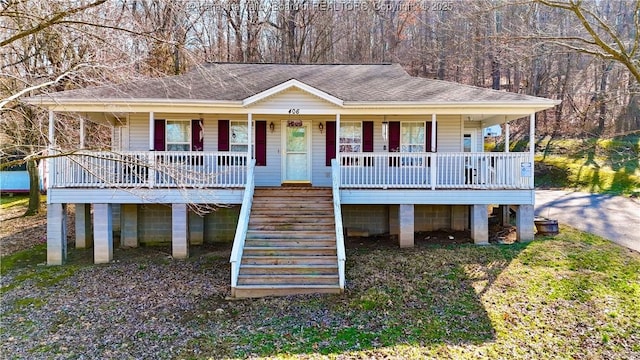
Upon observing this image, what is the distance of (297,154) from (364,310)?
654 cm

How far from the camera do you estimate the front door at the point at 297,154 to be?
12539 mm

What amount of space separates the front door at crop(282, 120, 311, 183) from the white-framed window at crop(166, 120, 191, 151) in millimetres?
3102

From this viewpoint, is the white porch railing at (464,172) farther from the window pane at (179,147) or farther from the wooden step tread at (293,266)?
the window pane at (179,147)

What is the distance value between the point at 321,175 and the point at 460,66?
2168 cm

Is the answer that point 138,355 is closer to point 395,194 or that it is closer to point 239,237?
point 239,237

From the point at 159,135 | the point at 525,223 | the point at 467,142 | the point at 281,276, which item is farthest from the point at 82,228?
the point at 525,223

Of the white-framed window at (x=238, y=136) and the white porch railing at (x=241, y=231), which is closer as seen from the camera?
the white porch railing at (x=241, y=231)

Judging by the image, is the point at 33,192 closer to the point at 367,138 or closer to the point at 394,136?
the point at 367,138

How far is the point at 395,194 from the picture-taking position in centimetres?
1041

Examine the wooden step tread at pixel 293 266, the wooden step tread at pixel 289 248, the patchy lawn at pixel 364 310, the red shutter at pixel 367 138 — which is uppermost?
the red shutter at pixel 367 138

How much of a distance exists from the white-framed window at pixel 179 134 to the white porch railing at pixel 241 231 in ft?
10.1

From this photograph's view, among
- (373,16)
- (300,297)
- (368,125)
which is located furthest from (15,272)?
(373,16)

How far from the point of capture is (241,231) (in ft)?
28.5

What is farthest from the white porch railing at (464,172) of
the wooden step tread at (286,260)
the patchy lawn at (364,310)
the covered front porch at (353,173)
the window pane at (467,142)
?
the wooden step tread at (286,260)
